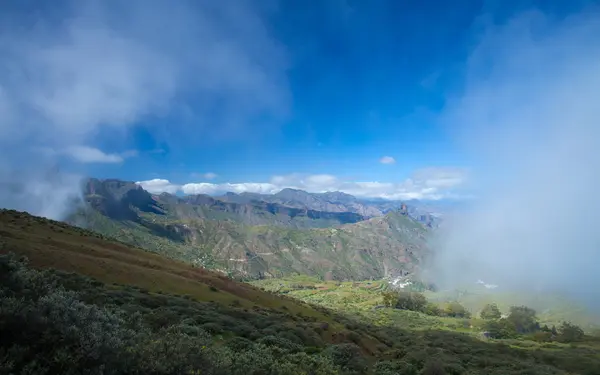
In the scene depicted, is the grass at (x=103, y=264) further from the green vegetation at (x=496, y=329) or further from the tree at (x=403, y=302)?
the tree at (x=403, y=302)

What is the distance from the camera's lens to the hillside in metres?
7.78

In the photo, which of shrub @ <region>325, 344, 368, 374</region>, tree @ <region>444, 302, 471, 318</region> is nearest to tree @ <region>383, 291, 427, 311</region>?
tree @ <region>444, 302, 471, 318</region>

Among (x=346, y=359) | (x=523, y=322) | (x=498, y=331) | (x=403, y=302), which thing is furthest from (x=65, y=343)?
(x=523, y=322)

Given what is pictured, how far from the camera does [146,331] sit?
12.9m

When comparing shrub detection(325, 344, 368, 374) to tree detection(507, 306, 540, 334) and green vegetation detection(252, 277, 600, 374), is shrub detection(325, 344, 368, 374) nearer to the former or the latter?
green vegetation detection(252, 277, 600, 374)

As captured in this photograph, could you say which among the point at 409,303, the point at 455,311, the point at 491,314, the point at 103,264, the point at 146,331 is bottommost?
the point at 455,311

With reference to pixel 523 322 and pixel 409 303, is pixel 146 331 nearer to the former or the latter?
pixel 409 303

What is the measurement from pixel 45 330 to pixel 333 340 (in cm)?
2852

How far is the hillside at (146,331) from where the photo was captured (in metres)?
7.78

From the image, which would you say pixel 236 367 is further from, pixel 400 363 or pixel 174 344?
pixel 400 363

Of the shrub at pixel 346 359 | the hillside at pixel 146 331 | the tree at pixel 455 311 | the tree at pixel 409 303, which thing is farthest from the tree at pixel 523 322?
the shrub at pixel 346 359

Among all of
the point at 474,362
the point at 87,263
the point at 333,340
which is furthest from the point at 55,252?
the point at 474,362

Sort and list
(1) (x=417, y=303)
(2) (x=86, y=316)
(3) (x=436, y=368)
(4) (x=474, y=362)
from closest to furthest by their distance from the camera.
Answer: (2) (x=86, y=316) → (3) (x=436, y=368) → (4) (x=474, y=362) → (1) (x=417, y=303)

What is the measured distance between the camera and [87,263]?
39.0m
